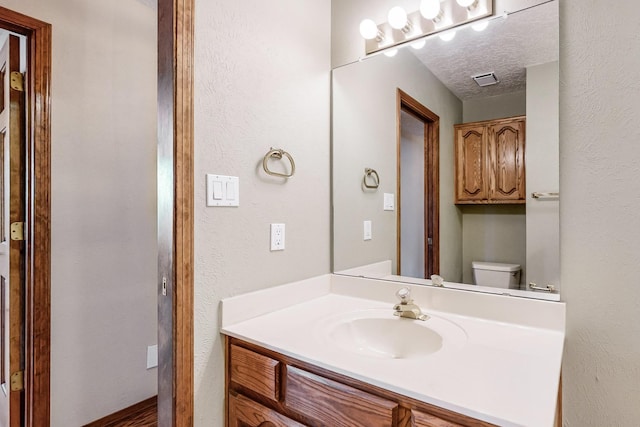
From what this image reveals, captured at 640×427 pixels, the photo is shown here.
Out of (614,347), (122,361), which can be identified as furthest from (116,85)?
(614,347)

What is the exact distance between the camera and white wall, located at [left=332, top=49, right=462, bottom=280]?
1.52 m

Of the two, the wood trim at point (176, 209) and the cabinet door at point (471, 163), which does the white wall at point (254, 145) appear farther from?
the cabinet door at point (471, 163)

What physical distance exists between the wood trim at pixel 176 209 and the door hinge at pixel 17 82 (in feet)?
3.90

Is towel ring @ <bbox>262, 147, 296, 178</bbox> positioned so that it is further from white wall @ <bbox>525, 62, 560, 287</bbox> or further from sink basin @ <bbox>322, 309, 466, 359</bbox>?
white wall @ <bbox>525, 62, 560, 287</bbox>

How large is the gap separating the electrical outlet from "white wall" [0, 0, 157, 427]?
3.73 feet

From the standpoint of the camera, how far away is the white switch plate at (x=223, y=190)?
1.09 meters

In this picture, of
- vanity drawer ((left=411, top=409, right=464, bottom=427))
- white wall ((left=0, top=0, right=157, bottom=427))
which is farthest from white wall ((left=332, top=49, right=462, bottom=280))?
white wall ((left=0, top=0, right=157, bottom=427))

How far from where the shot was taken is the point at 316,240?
1517mm

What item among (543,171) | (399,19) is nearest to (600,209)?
(543,171)

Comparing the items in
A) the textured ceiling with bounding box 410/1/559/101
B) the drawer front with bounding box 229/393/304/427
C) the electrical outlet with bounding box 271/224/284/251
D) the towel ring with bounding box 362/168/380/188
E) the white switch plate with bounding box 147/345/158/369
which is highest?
the textured ceiling with bounding box 410/1/559/101

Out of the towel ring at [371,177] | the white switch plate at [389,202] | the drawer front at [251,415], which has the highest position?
the towel ring at [371,177]

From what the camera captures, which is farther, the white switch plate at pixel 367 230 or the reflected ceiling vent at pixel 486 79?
the white switch plate at pixel 367 230

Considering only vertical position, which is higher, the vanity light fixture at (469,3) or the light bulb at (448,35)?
the vanity light fixture at (469,3)

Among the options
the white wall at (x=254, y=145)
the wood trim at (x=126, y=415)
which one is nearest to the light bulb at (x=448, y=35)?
the white wall at (x=254, y=145)
